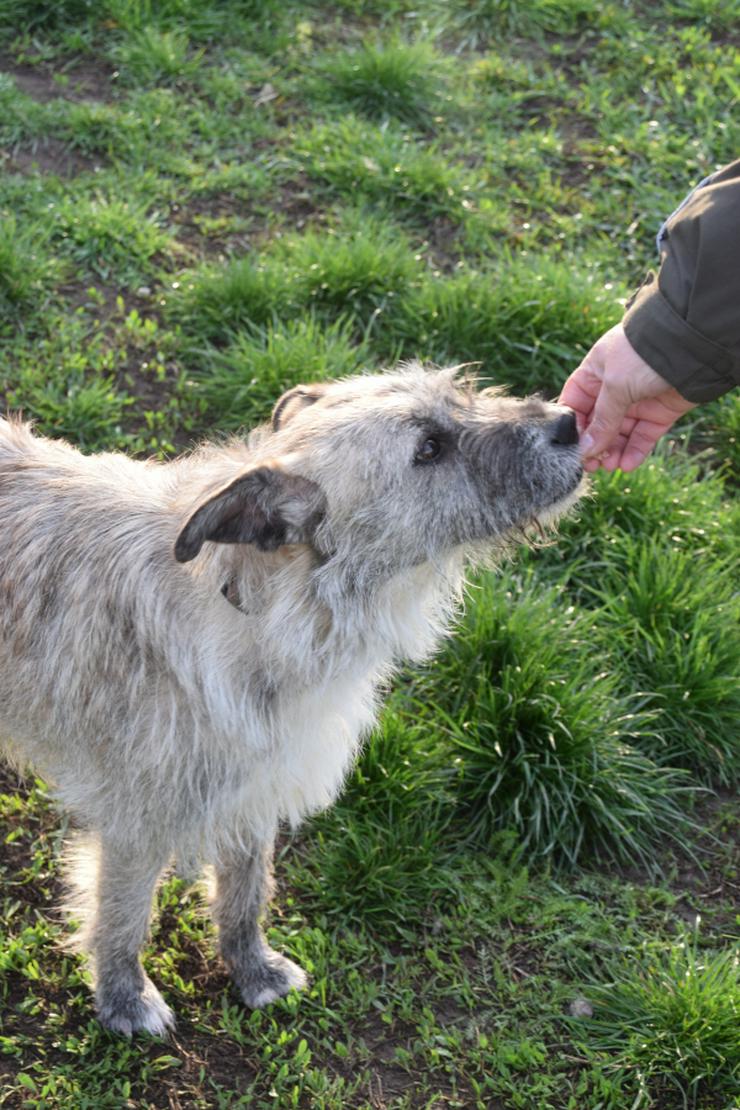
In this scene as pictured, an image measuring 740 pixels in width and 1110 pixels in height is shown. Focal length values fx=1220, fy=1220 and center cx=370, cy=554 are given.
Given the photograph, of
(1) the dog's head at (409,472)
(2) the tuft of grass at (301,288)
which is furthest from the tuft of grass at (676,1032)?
(2) the tuft of grass at (301,288)

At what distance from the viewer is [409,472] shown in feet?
10.4

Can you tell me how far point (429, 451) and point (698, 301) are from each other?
92 cm

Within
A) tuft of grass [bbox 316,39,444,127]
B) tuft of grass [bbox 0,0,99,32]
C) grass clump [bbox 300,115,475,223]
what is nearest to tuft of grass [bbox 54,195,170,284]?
grass clump [bbox 300,115,475,223]

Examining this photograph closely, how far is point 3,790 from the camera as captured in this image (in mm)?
4266

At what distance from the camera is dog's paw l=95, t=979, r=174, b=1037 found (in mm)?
3605

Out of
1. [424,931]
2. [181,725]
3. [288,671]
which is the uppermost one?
[288,671]

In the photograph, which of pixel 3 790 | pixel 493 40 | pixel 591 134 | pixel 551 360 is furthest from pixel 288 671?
pixel 493 40

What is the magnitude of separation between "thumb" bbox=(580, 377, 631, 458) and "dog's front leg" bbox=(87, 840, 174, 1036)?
1761 millimetres

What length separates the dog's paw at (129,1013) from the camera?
3.61 m

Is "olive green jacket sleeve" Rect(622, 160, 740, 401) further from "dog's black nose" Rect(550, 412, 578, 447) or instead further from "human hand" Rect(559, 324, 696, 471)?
"dog's black nose" Rect(550, 412, 578, 447)

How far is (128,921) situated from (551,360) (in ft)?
10.0

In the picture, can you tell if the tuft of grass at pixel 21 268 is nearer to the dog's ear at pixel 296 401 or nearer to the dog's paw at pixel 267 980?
the dog's ear at pixel 296 401

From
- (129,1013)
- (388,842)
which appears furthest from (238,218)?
(129,1013)

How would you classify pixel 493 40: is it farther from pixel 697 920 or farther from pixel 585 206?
pixel 697 920
